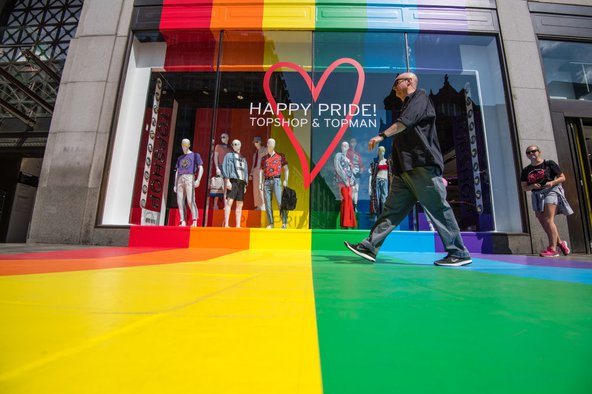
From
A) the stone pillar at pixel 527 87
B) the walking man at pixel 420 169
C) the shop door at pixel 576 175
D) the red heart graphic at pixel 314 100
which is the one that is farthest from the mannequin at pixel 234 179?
the shop door at pixel 576 175

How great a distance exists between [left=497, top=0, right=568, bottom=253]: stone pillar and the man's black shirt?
3.73 m

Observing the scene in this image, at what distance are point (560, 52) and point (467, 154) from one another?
9.59 ft

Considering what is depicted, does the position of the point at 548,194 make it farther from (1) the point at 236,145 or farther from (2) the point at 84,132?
(2) the point at 84,132

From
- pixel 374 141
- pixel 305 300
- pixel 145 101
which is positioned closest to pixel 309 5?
pixel 145 101

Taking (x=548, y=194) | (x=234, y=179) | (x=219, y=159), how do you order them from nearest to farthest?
(x=548, y=194)
(x=234, y=179)
(x=219, y=159)

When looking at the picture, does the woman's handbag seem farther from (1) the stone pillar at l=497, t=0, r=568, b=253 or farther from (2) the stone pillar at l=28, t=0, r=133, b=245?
(1) the stone pillar at l=497, t=0, r=568, b=253

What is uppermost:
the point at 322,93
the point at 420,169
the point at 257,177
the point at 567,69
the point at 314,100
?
the point at 567,69

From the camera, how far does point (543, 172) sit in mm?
4434

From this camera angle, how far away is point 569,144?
5582 millimetres

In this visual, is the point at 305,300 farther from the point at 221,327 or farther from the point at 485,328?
the point at 485,328

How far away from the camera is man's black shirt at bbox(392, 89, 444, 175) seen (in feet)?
8.83

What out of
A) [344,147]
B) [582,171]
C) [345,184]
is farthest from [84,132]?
[582,171]

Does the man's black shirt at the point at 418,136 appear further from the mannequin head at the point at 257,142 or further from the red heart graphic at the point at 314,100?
the mannequin head at the point at 257,142

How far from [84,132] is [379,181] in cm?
606
